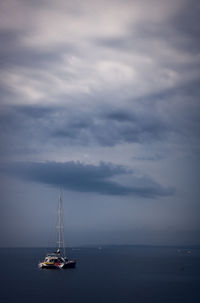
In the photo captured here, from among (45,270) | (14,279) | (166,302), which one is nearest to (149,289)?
(166,302)

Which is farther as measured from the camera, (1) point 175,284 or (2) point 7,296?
(1) point 175,284

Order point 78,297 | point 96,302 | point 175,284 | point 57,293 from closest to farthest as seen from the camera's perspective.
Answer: point 96,302, point 78,297, point 57,293, point 175,284

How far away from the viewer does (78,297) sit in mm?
85062

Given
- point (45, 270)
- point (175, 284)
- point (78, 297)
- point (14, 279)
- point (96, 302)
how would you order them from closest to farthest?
point (96, 302) < point (78, 297) < point (175, 284) < point (14, 279) < point (45, 270)

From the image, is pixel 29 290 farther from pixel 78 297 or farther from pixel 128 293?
pixel 128 293

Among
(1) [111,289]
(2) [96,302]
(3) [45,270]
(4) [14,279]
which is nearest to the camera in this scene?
(2) [96,302]

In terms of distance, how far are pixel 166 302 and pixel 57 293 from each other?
1132 inches

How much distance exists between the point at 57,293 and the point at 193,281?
52.0m

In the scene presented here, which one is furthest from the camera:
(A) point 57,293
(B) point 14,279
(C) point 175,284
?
(B) point 14,279

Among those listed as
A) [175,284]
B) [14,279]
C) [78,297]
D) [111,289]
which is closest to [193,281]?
[175,284]

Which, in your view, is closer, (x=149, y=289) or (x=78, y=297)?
(x=78, y=297)

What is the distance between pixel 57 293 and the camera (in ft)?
298

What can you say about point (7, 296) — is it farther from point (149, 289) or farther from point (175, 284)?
point (175, 284)

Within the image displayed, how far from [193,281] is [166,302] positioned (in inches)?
1708
